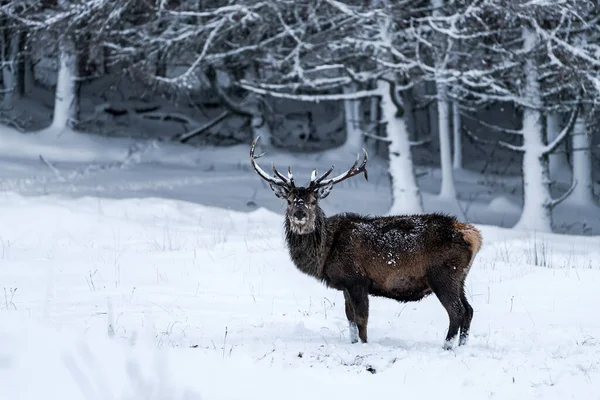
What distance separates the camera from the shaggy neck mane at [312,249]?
741 cm

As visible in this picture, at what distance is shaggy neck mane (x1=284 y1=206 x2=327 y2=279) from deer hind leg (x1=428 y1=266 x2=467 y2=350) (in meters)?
1.02

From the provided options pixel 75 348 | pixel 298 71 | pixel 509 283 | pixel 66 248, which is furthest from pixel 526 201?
pixel 75 348

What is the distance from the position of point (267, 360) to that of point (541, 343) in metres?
2.41

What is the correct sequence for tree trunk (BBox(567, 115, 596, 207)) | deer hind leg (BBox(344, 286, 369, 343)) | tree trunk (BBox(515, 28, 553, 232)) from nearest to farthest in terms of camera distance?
deer hind leg (BBox(344, 286, 369, 343)), tree trunk (BBox(515, 28, 553, 232)), tree trunk (BBox(567, 115, 596, 207))

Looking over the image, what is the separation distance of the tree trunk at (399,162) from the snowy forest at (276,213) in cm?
4

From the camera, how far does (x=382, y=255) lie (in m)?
7.19

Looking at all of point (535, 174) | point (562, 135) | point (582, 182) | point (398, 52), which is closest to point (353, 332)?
point (398, 52)

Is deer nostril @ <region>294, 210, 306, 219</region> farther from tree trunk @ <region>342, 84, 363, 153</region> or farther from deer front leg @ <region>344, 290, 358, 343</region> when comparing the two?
tree trunk @ <region>342, 84, 363, 153</region>

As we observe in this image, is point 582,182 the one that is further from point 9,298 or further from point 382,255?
point 9,298

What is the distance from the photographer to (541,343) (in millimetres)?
7059

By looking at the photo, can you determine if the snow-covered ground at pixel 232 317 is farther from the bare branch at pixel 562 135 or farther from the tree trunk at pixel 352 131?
the tree trunk at pixel 352 131

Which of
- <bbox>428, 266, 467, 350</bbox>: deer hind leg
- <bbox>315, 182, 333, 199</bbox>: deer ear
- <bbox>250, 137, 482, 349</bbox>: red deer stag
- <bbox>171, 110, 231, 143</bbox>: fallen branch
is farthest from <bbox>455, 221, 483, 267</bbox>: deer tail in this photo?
<bbox>171, 110, 231, 143</bbox>: fallen branch

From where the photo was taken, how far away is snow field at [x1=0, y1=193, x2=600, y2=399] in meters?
5.70

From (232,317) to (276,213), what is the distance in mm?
8576
